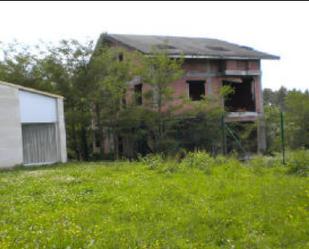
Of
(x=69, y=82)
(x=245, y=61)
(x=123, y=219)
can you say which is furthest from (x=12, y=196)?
(x=245, y=61)

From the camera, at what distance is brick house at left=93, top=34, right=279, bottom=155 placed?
2544 centimetres

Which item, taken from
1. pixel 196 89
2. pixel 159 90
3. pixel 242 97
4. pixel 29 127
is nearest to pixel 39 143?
pixel 29 127

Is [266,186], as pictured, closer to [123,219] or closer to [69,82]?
[123,219]

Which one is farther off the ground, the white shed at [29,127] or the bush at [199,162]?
the white shed at [29,127]

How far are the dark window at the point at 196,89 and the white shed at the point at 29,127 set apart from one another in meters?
10.3

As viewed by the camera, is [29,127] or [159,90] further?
[159,90]

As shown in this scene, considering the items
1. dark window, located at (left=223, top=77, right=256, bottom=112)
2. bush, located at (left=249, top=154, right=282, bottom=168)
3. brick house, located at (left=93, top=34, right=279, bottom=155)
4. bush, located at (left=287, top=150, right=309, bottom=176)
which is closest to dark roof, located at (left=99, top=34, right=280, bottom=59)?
brick house, located at (left=93, top=34, right=279, bottom=155)

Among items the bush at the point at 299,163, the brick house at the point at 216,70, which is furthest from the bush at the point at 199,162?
the brick house at the point at 216,70

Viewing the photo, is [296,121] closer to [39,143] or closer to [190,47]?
[39,143]

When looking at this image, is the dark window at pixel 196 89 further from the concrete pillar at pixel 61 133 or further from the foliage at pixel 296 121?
the concrete pillar at pixel 61 133

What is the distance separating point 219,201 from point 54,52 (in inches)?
595

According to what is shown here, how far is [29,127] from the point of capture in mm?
18812

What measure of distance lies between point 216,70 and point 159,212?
2092 cm

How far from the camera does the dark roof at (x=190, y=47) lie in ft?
82.1
